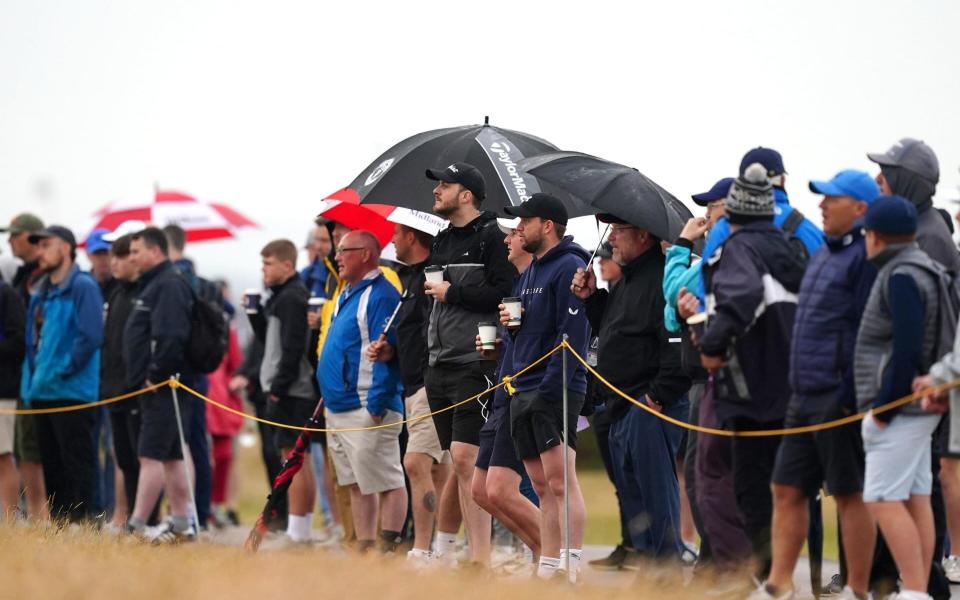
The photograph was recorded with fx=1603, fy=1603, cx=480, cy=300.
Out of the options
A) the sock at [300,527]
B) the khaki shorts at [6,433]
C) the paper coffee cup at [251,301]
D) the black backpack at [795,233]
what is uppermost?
the black backpack at [795,233]

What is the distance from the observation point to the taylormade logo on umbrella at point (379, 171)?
10555 mm

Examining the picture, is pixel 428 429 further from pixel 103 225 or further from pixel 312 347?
pixel 103 225

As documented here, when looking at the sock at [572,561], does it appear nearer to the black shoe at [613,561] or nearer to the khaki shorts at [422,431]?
the khaki shorts at [422,431]

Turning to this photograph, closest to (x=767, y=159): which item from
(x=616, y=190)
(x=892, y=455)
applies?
(x=616, y=190)

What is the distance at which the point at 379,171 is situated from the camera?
35.1 ft

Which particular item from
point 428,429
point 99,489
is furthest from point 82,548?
point 99,489

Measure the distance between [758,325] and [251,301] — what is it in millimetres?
6481

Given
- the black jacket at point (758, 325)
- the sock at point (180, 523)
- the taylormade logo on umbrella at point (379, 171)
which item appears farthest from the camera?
the sock at point (180, 523)

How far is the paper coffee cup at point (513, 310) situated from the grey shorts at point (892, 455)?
99.6 inches

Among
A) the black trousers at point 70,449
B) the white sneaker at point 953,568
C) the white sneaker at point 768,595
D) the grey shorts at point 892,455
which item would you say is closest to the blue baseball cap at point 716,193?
the grey shorts at point 892,455

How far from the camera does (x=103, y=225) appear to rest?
673 inches

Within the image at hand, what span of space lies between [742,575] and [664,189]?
3.03 metres

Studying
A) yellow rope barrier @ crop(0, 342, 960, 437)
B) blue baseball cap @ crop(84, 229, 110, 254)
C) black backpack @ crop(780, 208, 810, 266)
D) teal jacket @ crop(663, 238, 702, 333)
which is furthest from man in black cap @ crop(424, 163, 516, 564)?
blue baseball cap @ crop(84, 229, 110, 254)

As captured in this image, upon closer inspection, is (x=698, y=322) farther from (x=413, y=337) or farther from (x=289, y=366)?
(x=289, y=366)
